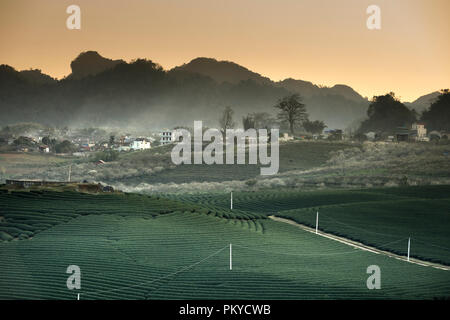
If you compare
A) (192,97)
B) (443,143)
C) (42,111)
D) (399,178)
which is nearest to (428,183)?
(399,178)

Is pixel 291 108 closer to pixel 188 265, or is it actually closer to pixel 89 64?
pixel 89 64

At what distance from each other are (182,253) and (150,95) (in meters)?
64.3

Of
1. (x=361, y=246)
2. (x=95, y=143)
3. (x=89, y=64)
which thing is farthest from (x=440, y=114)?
(x=89, y=64)

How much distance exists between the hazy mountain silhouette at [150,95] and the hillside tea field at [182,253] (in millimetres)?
42583

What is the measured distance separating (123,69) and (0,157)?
3651 centimetres

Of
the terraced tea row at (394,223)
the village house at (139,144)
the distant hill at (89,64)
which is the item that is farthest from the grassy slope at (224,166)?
the distant hill at (89,64)

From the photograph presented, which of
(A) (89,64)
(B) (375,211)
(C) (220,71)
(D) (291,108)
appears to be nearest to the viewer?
(B) (375,211)

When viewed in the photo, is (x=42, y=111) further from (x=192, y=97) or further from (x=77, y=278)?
(x=77, y=278)

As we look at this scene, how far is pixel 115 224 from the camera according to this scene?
1755 cm

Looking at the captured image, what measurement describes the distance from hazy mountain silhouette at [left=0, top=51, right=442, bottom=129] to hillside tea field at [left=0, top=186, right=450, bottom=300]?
42583 millimetres

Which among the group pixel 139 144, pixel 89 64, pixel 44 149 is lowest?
pixel 44 149

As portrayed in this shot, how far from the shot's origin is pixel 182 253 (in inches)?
591

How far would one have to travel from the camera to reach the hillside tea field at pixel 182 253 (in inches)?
466

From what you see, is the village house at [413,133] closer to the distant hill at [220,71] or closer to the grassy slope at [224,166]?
the grassy slope at [224,166]
